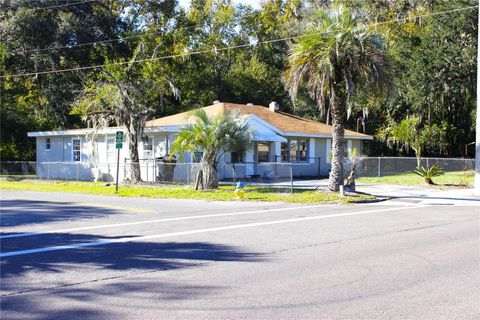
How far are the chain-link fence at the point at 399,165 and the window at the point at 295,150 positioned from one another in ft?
9.63

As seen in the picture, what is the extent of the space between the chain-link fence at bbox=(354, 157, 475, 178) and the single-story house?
6.48 ft

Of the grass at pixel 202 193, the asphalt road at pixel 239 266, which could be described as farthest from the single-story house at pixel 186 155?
the asphalt road at pixel 239 266

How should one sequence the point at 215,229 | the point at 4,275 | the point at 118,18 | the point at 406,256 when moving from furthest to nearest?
the point at 118,18 < the point at 215,229 < the point at 406,256 < the point at 4,275

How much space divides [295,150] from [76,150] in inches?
570

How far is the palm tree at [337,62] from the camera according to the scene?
67.6 feet

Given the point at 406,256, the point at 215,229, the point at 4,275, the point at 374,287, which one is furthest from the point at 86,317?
the point at 215,229

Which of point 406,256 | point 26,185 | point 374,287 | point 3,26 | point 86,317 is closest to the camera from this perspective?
point 86,317

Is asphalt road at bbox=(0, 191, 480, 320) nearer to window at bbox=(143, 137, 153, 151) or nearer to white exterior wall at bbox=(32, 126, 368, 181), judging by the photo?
white exterior wall at bbox=(32, 126, 368, 181)

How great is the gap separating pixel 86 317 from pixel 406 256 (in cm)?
576

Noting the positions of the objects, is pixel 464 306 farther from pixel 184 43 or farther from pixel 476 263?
pixel 184 43

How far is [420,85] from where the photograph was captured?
4012cm

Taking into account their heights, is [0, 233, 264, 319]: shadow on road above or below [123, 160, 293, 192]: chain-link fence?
below

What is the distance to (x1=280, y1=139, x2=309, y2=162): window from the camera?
3391 centimetres

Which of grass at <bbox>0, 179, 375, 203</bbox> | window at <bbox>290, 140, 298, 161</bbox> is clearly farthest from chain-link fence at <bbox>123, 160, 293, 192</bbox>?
window at <bbox>290, 140, 298, 161</bbox>
